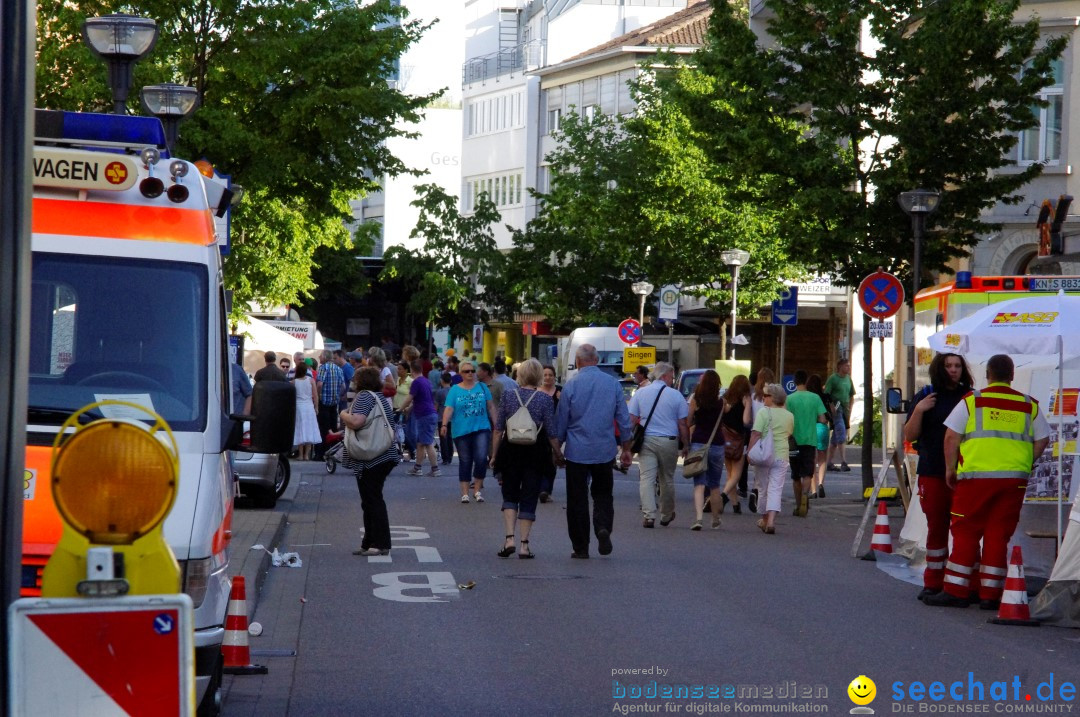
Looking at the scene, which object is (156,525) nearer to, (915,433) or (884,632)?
(884,632)

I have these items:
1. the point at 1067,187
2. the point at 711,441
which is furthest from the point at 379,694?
the point at 1067,187

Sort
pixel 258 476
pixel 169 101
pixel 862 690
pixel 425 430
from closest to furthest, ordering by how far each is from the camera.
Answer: pixel 862 690 → pixel 169 101 → pixel 258 476 → pixel 425 430

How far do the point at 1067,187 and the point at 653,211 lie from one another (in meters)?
15.5

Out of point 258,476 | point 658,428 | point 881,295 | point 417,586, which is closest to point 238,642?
point 417,586

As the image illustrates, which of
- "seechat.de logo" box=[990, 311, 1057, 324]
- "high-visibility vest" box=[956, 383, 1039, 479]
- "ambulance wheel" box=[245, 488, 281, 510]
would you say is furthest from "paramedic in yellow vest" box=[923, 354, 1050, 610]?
"ambulance wheel" box=[245, 488, 281, 510]

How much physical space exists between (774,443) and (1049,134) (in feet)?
45.2

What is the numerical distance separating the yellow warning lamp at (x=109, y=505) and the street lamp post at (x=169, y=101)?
11221 mm

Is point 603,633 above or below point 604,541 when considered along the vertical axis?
below

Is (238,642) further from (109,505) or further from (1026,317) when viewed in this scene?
(1026,317)

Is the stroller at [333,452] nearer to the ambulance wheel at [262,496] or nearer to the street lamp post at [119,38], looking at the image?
the ambulance wheel at [262,496]

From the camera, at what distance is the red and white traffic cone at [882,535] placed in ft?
48.9

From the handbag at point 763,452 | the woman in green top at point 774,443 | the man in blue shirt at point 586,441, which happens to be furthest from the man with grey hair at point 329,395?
the man in blue shirt at point 586,441

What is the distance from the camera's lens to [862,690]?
26.8ft

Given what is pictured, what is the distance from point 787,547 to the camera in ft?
51.9
